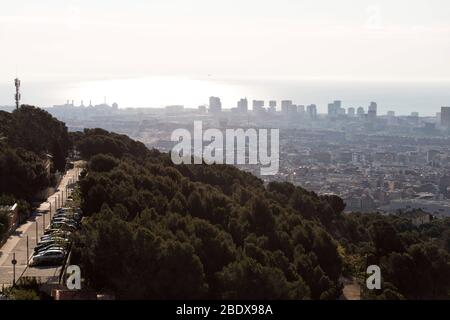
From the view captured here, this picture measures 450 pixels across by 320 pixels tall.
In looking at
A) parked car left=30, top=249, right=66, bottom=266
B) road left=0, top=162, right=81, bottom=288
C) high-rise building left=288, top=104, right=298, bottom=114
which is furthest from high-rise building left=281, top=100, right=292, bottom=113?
parked car left=30, top=249, right=66, bottom=266

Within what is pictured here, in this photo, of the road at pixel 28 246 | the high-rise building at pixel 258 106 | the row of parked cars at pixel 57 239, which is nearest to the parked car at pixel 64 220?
the row of parked cars at pixel 57 239

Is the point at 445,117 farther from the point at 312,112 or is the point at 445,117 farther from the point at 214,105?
the point at 214,105

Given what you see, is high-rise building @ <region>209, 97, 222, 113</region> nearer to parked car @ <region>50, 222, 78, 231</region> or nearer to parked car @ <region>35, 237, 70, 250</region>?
parked car @ <region>50, 222, 78, 231</region>

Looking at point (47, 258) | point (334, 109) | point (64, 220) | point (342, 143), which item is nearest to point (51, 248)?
point (47, 258)

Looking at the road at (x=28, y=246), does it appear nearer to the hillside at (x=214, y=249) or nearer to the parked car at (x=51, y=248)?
the parked car at (x=51, y=248)

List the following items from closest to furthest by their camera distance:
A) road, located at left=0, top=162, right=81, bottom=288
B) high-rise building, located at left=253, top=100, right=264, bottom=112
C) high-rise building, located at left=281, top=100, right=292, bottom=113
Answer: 1. road, located at left=0, top=162, right=81, bottom=288
2. high-rise building, located at left=253, top=100, right=264, bottom=112
3. high-rise building, located at left=281, top=100, right=292, bottom=113

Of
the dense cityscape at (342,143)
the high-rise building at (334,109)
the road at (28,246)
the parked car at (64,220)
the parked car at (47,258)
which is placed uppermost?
the high-rise building at (334,109)

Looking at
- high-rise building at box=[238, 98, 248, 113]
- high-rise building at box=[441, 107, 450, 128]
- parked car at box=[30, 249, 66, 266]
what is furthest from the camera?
high-rise building at box=[441, 107, 450, 128]
